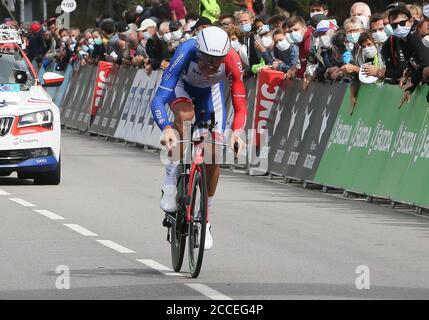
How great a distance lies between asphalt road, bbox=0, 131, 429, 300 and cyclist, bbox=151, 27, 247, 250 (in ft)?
2.25

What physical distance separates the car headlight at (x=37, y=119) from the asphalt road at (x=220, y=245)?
805 mm

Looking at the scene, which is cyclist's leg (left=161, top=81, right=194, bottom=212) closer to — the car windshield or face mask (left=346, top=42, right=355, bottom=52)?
the car windshield

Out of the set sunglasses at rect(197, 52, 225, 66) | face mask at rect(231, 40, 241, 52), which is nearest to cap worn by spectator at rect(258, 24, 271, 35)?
face mask at rect(231, 40, 241, 52)

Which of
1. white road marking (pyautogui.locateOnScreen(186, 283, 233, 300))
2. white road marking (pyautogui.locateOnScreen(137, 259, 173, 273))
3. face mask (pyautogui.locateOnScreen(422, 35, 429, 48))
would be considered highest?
face mask (pyautogui.locateOnScreen(422, 35, 429, 48))

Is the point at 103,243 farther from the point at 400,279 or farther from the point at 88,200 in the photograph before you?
the point at 88,200

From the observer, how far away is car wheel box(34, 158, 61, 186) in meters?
20.1

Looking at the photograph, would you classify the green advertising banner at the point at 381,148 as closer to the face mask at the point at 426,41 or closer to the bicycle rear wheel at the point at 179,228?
the face mask at the point at 426,41

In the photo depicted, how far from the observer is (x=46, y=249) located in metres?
13.2

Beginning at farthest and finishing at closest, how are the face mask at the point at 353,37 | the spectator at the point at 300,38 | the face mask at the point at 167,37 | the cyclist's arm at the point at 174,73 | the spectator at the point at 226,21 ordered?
the face mask at the point at 167,37
the spectator at the point at 226,21
the spectator at the point at 300,38
the face mask at the point at 353,37
the cyclist's arm at the point at 174,73

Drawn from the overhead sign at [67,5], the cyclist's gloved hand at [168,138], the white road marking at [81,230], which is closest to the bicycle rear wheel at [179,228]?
the cyclist's gloved hand at [168,138]

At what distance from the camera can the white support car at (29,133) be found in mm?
19594

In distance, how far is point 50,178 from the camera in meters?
20.2
